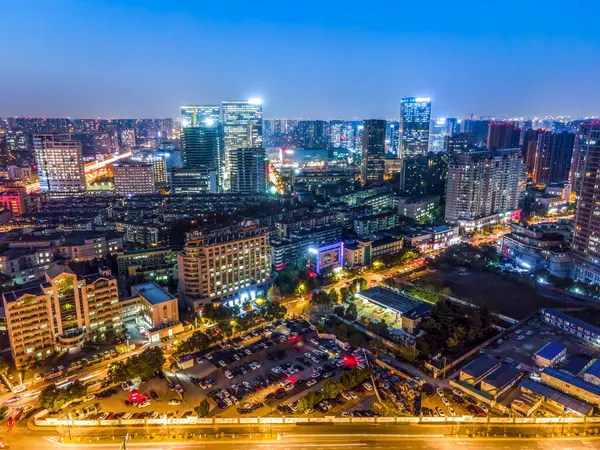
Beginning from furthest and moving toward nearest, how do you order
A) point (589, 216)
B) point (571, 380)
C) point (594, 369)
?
point (589, 216), point (594, 369), point (571, 380)

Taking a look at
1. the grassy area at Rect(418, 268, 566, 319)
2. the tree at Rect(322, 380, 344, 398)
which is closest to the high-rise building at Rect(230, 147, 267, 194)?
the grassy area at Rect(418, 268, 566, 319)

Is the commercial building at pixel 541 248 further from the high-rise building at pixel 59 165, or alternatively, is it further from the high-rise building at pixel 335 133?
the high-rise building at pixel 335 133

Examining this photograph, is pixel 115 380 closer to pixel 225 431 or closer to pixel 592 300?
pixel 225 431

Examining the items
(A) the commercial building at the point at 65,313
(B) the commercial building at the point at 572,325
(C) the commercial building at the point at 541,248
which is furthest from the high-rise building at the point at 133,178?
(B) the commercial building at the point at 572,325

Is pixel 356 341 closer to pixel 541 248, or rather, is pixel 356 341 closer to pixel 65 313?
pixel 65 313

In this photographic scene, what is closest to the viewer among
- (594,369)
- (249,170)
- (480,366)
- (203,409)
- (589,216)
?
(203,409)

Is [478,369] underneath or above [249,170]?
underneath

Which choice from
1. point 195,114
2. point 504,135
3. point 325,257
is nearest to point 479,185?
point 325,257

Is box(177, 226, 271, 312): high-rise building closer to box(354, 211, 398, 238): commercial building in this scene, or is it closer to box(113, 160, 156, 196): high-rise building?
box(354, 211, 398, 238): commercial building
